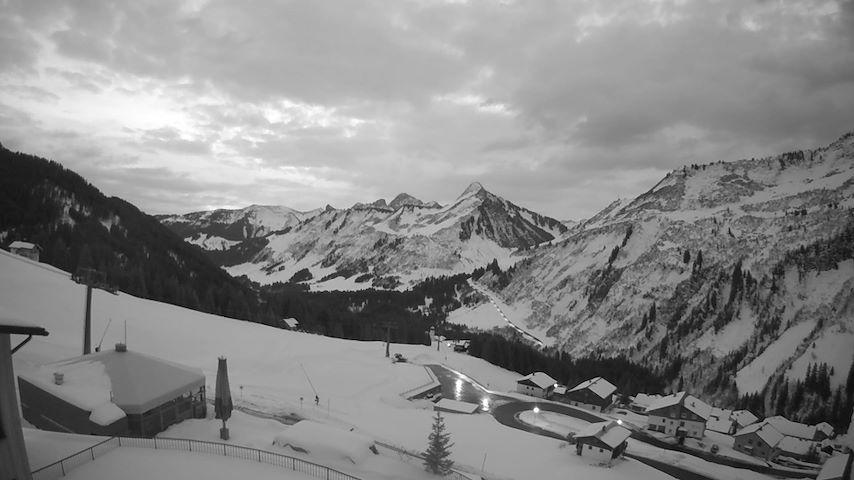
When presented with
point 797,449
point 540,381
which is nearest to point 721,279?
point 797,449

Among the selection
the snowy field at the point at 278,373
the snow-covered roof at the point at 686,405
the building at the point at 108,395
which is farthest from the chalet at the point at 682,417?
the building at the point at 108,395

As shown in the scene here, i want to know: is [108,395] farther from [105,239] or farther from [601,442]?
[105,239]

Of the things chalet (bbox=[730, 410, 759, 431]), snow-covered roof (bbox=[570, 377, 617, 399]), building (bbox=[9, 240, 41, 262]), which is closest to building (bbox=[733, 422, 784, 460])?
chalet (bbox=[730, 410, 759, 431])

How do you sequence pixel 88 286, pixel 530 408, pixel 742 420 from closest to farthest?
pixel 88 286 → pixel 530 408 → pixel 742 420

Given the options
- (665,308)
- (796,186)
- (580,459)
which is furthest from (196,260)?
(796,186)

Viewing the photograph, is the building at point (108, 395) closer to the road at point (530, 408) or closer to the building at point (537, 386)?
the road at point (530, 408)

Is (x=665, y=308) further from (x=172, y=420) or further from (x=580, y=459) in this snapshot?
(x=172, y=420)

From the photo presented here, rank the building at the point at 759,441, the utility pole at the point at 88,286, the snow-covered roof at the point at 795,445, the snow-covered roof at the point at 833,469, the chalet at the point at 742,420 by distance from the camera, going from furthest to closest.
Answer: the chalet at the point at 742,420 < the snow-covered roof at the point at 795,445 < the building at the point at 759,441 < the snow-covered roof at the point at 833,469 < the utility pole at the point at 88,286
